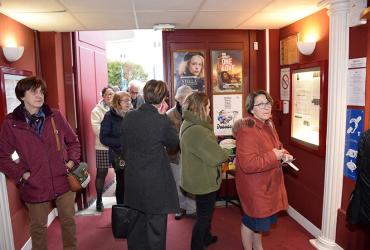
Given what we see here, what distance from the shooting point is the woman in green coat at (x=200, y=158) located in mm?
2367

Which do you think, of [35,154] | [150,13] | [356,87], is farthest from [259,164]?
[150,13]

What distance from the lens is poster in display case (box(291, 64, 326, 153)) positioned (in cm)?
295

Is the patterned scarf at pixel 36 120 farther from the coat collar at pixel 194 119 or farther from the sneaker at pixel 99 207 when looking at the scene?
the sneaker at pixel 99 207

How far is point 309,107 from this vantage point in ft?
10.4

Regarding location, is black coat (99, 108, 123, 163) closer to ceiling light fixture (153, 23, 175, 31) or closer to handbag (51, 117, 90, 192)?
handbag (51, 117, 90, 192)

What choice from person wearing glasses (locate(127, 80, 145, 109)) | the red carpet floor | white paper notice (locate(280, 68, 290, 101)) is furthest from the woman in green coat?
person wearing glasses (locate(127, 80, 145, 109))

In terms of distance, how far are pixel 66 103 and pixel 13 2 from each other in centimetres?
160

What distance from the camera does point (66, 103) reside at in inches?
154

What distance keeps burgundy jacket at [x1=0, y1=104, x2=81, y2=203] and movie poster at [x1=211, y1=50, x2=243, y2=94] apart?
230 centimetres

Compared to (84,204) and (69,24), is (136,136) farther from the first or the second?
(84,204)

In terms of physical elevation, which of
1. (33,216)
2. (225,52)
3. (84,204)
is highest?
(225,52)

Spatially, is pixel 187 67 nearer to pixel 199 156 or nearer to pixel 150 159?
pixel 199 156

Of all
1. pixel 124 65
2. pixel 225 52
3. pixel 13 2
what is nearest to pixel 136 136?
pixel 13 2

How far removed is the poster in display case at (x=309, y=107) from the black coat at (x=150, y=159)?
1.53m
